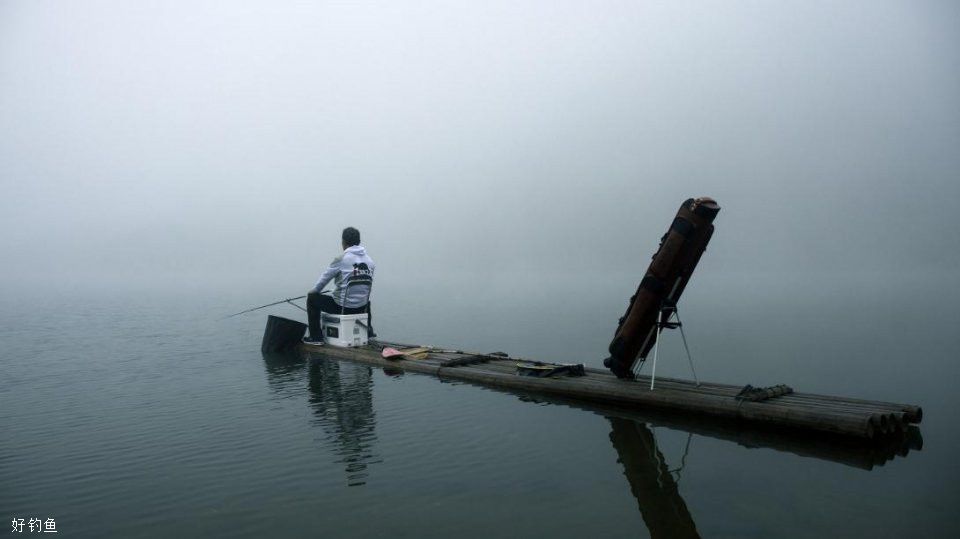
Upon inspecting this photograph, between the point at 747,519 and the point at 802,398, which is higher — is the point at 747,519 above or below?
below

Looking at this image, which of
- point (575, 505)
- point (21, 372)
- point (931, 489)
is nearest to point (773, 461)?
point (931, 489)

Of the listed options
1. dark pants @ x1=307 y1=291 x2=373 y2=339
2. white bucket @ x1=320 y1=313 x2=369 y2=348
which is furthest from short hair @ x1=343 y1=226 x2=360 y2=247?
Answer: white bucket @ x1=320 y1=313 x2=369 y2=348

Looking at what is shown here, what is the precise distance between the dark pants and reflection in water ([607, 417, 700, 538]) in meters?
8.57

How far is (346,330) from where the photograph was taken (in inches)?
614

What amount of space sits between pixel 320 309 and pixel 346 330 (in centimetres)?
108

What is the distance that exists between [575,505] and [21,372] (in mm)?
17463

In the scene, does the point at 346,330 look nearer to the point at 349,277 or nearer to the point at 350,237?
the point at 349,277

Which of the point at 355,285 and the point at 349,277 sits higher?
the point at 349,277

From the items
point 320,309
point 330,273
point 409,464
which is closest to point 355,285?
point 330,273

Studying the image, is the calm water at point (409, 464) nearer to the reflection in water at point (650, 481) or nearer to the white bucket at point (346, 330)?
the reflection in water at point (650, 481)

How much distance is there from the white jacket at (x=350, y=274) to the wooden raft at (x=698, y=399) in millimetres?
2375

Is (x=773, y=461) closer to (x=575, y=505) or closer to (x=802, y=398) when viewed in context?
(x=802, y=398)

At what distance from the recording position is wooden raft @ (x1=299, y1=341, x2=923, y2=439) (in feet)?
24.2

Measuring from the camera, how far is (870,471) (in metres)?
6.97
